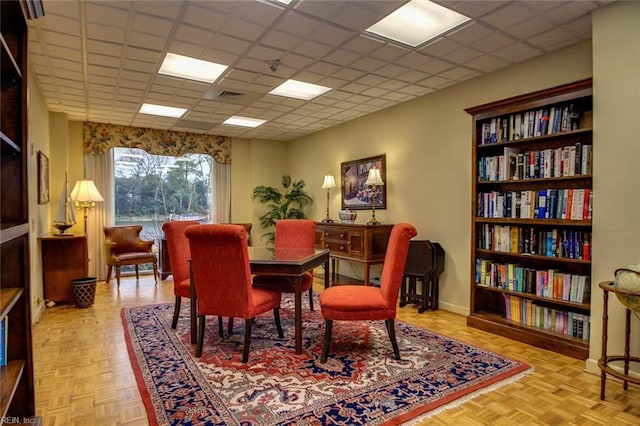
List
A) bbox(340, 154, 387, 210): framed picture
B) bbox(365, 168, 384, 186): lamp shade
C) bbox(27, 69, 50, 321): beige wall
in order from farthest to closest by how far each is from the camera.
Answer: bbox(340, 154, 387, 210): framed picture, bbox(365, 168, 384, 186): lamp shade, bbox(27, 69, 50, 321): beige wall

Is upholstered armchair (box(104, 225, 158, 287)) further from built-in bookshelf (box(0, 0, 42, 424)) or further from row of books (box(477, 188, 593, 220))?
row of books (box(477, 188, 593, 220))

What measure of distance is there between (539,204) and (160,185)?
5.98 m

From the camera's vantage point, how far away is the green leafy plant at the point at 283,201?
23.1 feet

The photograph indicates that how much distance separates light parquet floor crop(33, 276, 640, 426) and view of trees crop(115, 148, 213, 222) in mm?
3214

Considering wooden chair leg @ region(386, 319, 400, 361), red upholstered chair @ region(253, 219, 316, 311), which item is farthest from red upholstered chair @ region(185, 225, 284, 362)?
red upholstered chair @ region(253, 219, 316, 311)

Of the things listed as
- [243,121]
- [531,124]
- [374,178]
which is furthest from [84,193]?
[531,124]

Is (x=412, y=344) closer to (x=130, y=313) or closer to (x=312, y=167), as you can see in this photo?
(x=130, y=313)

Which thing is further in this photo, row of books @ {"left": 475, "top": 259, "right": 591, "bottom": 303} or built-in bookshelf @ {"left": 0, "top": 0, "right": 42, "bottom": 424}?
row of books @ {"left": 475, "top": 259, "right": 591, "bottom": 303}

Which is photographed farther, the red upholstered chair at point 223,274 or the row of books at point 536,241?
the row of books at point 536,241

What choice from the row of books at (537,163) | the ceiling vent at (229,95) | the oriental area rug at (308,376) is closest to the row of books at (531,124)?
the row of books at (537,163)

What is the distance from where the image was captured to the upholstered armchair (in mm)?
5555

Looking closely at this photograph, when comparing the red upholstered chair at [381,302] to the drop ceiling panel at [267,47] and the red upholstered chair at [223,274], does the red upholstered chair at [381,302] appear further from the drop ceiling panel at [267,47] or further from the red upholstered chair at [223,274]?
the drop ceiling panel at [267,47]

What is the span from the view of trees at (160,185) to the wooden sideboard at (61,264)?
1976mm

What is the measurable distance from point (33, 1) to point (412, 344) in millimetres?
3226
